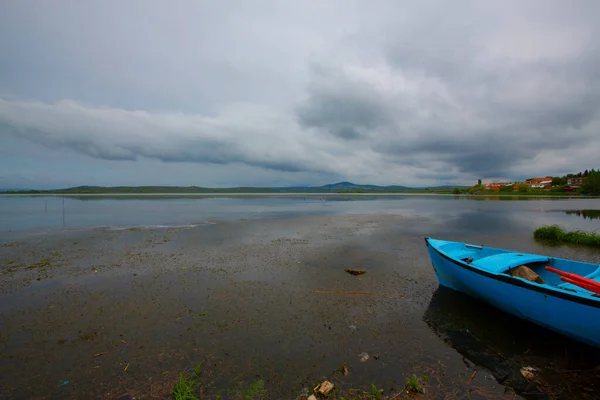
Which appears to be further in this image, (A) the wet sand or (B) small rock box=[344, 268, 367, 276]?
(B) small rock box=[344, 268, 367, 276]

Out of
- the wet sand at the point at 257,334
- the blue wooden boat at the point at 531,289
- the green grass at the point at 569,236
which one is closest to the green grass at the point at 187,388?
the wet sand at the point at 257,334

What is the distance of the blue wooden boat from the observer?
6.50m

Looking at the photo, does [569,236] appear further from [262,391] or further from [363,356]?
[262,391]

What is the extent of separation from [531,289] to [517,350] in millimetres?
1625

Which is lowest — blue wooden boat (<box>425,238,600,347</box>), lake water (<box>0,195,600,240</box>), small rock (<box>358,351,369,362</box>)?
lake water (<box>0,195,600,240</box>)

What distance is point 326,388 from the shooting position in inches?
221

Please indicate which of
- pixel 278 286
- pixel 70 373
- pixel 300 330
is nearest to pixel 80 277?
pixel 70 373

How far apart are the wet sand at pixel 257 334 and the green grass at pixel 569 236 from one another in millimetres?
16922

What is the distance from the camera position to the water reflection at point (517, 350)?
19.3 feet

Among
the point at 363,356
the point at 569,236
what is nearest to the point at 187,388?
the point at 363,356

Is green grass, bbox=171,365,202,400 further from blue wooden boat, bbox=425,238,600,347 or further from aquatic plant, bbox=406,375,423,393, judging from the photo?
blue wooden boat, bbox=425,238,600,347

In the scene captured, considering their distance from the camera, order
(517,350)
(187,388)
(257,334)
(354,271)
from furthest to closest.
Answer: (354,271) < (257,334) < (517,350) < (187,388)

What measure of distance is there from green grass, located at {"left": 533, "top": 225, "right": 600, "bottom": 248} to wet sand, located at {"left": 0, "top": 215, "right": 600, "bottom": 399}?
16922 mm

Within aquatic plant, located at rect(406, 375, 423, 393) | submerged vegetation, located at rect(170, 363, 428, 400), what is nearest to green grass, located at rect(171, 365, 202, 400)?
submerged vegetation, located at rect(170, 363, 428, 400)
